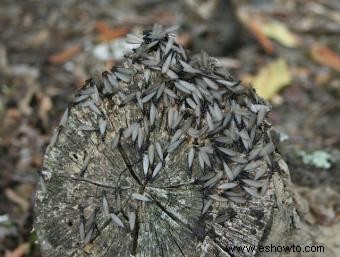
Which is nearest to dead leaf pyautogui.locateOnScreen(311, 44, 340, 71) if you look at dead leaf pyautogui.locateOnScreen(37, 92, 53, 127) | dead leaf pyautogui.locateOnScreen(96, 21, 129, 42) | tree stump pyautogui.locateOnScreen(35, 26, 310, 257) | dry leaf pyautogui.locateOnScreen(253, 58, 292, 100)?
dry leaf pyautogui.locateOnScreen(253, 58, 292, 100)

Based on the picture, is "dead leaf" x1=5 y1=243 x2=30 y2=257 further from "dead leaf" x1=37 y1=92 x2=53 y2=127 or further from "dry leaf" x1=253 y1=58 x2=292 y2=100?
"dry leaf" x1=253 y1=58 x2=292 y2=100

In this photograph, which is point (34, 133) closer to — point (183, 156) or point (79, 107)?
point (79, 107)

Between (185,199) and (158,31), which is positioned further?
(158,31)

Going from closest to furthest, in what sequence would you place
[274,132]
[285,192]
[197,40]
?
1. [285,192]
2. [274,132]
3. [197,40]

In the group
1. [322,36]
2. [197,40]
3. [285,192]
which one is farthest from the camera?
[322,36]

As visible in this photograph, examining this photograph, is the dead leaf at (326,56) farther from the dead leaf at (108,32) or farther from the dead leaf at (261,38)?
the dead leaf at (108,32)

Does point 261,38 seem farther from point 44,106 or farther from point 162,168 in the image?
point 162,168

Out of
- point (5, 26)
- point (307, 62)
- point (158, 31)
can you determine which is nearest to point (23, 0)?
point (5, 26)
